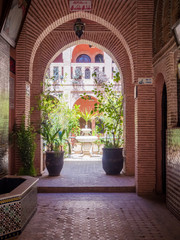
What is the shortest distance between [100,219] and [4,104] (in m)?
2.88

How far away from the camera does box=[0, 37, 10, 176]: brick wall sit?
4.89m

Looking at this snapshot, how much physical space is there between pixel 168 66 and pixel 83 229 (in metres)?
3.19

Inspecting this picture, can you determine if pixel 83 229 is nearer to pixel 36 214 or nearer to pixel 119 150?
pixel 36 214

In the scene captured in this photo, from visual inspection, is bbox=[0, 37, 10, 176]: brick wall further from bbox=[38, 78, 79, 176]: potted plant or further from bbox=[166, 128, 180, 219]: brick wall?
bbox=[166, 128, 180, 219]: brick wall

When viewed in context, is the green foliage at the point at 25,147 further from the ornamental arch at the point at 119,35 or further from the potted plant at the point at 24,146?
the ornamental arch at the point at 119,35

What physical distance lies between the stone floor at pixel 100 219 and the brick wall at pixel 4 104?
3.76 ft

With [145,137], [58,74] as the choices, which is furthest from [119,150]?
[58,74]

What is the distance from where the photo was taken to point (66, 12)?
19.4 feet

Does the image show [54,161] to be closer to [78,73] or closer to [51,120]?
[51,120]

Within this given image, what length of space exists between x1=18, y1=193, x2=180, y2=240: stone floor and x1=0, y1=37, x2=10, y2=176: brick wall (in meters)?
1.15

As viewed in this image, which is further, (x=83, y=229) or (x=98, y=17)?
(x=98, y=17)

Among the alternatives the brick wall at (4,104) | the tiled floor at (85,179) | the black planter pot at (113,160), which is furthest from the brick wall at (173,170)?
the brick wall at (4,104)

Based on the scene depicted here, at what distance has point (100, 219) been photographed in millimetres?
4125

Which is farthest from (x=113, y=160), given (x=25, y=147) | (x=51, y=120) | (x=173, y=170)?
(x=173, y=170)
